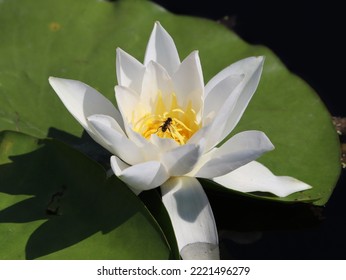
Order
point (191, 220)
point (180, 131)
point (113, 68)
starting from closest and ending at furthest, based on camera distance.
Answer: point (191, 220) → point (180, 131) → point (113, 68)

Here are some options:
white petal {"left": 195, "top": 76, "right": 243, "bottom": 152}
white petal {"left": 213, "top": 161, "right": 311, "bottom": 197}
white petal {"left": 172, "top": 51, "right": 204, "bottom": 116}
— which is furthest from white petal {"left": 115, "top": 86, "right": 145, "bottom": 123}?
white petal {"left": 213, "top": 161, "right": 311, "bottom": 197}

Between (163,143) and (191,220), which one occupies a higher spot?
(163,143)

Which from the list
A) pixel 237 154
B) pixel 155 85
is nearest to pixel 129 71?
pixel 155 85

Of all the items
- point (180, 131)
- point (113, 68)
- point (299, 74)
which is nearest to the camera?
point (180, 131)

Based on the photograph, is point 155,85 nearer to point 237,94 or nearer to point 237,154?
point 237,94

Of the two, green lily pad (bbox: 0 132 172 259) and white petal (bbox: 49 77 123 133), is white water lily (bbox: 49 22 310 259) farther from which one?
green lily pad (bbox: 0 132 172 259)

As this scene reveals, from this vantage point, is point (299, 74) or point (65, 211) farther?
point (299, 74)

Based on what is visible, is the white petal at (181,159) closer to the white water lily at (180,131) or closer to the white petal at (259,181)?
the white water lily at (180,131)
